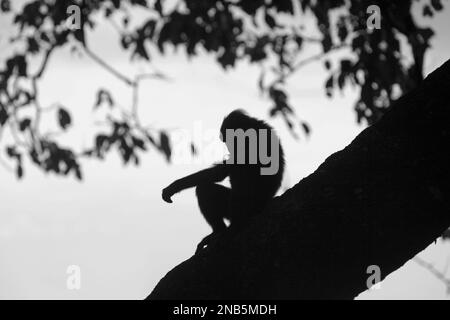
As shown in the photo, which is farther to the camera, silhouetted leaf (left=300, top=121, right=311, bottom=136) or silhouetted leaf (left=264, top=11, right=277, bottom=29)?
silhouetted leaf (left=300, top=121, right=311, bottom=136)

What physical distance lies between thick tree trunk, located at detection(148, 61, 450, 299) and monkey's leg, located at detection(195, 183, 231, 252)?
6.08 ft

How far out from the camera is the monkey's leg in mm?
4461

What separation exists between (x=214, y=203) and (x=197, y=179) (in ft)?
0.86

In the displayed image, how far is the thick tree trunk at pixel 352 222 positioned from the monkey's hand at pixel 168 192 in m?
1.99

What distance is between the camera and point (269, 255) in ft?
7.77

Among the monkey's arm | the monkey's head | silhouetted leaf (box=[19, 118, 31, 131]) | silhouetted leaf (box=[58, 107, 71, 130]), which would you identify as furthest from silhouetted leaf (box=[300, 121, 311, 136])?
silhouetted leaf (box=[19, 118, 31, 131])

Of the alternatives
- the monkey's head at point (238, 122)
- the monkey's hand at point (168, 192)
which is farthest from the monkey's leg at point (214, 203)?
the monkey's head at point (238, 122)

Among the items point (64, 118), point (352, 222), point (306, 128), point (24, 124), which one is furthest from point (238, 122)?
point (352, 222)

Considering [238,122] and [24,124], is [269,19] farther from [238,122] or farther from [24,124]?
[24,124]

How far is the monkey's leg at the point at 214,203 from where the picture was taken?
176 inches

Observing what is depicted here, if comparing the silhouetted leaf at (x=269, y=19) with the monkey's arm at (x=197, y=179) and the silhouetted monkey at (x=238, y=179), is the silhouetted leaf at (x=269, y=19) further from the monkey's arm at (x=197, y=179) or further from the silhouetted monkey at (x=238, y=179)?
the monkey's arm at (x=197, y=179)

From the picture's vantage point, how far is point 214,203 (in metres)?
4.48

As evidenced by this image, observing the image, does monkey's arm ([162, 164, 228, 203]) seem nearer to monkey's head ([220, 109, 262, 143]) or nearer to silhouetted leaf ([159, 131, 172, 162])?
monkey's head ([220, 109, 262, 143])
